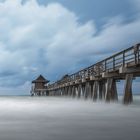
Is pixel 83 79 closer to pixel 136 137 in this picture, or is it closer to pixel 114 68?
pixel 114 68

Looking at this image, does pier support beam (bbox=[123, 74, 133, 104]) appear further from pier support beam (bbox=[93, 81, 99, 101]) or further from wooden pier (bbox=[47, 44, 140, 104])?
pier support beam (bbox=[93, 81, 99, 101])

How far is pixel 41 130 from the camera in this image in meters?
8.75

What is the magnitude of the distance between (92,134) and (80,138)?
2.04 feet

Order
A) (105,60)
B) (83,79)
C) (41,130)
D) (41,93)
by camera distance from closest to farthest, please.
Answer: (41,130)
(105,60)
(83,79)
(41,93)

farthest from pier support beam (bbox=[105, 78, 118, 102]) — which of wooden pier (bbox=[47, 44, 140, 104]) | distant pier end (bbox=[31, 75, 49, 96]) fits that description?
distant pier end (bbox=[31, 75, 49, 96])

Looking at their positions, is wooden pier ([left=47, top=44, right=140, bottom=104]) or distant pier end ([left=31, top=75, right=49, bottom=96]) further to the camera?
distant pier end ([left=31, top=75, right=49, bottom=96])

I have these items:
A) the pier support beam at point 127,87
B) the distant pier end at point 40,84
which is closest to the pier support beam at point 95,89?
the pier support beam at point 127,87

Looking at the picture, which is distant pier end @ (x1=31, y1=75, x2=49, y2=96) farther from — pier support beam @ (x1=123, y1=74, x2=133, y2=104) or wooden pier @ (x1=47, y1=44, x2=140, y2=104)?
pier support beam @ (x1=123, y1=74, x2=133, y2=104)

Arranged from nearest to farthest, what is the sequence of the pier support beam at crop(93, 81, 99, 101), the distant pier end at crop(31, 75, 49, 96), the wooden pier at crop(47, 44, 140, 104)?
the wooden pier at crop(47, 44, 140, 104) < the pier support beam at crop(93, 81, 99, 101) < the distant pier end at crop(31, 75, 49, 96)

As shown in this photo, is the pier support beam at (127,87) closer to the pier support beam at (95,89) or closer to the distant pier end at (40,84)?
the pier support beam at (95,89)

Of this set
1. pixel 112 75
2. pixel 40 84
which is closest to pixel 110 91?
pixel 112 75

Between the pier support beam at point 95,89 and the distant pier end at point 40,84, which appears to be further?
the distant pier end at point 40,84

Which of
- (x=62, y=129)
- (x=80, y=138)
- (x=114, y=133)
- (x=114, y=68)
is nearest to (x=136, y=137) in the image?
(x=114, y=133)

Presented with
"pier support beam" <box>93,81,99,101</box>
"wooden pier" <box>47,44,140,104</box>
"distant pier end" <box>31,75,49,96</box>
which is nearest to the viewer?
"wooden pier" <box>47,44,140,104</box>
